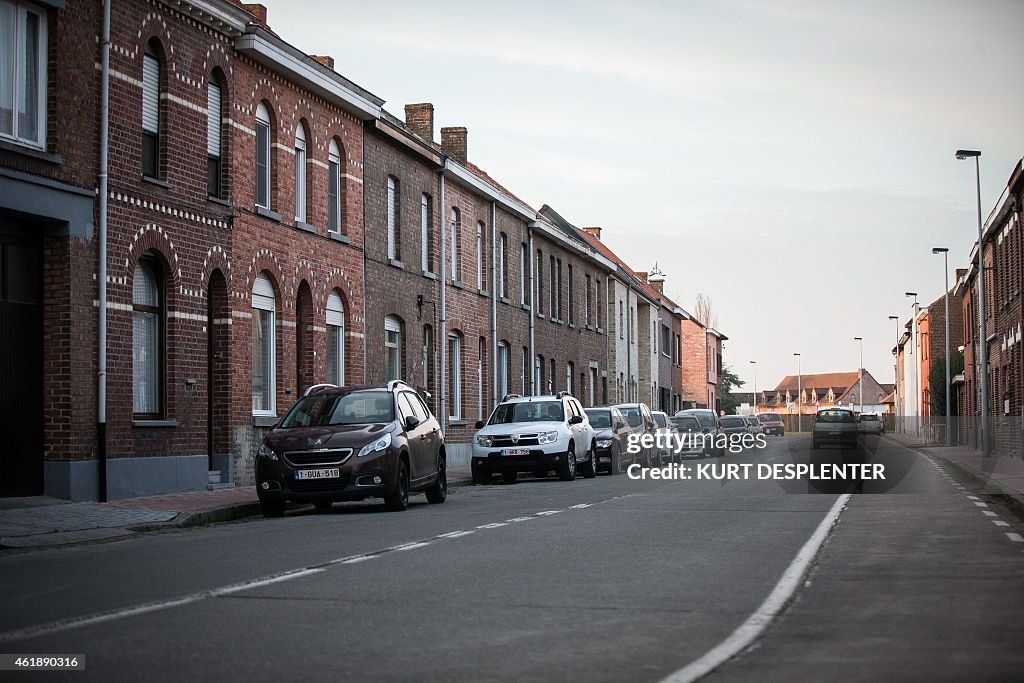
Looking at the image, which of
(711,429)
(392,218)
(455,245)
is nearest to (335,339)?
(392,218)

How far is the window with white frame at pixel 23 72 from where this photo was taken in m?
19.0

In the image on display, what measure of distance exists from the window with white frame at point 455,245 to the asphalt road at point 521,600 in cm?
2214

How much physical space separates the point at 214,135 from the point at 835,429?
3054 cm

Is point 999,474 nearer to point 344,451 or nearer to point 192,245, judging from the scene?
point 344,451

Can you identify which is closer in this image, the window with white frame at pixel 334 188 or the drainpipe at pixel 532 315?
the window with white frame at pixel 334 188

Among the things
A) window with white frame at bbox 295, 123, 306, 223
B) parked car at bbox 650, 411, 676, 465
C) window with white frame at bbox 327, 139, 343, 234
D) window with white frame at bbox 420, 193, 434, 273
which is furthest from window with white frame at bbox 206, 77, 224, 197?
parked car at bbox 650, 411, 676, 465

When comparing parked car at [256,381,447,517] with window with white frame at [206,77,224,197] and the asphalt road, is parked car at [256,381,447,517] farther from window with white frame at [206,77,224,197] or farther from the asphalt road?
window with white frame at [206,77,224,197]

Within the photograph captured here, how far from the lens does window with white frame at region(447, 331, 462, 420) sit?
3884 centimetres

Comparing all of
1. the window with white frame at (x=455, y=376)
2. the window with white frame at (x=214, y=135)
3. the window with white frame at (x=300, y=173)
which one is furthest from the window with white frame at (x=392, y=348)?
the window with white frame at (x=214, y=135)

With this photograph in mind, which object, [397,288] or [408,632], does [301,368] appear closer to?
[397,288]

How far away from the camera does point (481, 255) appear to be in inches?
1662

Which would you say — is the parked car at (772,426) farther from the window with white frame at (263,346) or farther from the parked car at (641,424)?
the window with white frame at (263,346)

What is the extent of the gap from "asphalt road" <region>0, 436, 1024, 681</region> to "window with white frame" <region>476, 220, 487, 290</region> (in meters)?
24.6

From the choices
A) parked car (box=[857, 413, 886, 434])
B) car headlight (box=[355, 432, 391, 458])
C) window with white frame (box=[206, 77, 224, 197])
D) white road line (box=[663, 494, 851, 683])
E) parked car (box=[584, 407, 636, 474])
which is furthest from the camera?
parked car (box=[857, 413, 886, 434])
